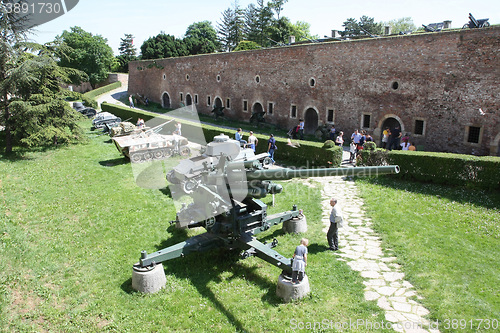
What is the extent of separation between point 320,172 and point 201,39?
47773 mm

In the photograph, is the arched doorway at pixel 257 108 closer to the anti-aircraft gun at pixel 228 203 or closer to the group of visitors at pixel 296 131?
the group of visitors at pixel 296 131

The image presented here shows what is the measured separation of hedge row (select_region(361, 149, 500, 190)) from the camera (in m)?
11.0

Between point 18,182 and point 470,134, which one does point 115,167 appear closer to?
point 18,182

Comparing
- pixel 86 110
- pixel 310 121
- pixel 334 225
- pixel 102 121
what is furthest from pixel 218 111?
pixel 334 225

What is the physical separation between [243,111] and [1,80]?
15507 mm

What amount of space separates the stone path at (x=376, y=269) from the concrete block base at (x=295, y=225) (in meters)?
0.86

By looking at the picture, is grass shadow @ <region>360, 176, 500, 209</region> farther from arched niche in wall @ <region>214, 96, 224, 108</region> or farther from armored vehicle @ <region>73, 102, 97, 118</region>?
armored vehicle @ <region>73, 102, 97, 118</region>

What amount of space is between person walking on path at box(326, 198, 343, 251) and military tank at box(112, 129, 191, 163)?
9.42 metres

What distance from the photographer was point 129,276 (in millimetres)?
6844

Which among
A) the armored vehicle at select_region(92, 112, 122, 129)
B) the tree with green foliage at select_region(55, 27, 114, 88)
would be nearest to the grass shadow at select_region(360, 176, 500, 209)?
the armored vehicle at select_region(92, 112, 122, 129)

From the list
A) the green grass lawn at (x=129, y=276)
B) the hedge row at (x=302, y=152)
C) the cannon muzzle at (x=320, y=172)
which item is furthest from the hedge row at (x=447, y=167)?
the cannon muzzle at (x=320, y=172)

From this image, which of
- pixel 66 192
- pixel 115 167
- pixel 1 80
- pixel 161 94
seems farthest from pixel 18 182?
pixel 161 94

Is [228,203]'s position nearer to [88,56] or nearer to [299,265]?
[299,265]

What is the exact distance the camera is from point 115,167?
14.4 metres
